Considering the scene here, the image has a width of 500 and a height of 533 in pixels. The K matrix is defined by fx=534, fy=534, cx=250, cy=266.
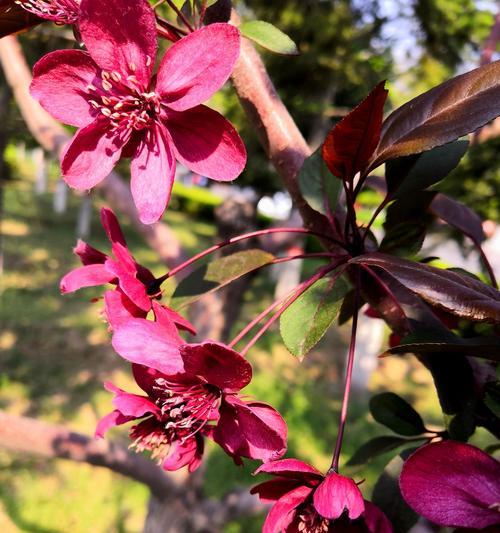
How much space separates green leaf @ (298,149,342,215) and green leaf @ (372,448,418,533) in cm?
34

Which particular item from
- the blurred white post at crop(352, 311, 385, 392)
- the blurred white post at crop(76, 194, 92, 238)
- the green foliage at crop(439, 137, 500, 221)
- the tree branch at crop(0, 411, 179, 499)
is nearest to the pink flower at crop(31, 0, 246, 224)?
the tree branch at crop(0, 411, 179, 499)

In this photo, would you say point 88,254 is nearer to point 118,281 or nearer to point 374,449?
point 118,281

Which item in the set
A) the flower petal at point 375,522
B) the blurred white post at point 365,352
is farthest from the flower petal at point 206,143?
the blurred white post at point 365,352

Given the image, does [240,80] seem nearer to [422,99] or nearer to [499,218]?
[422,99]

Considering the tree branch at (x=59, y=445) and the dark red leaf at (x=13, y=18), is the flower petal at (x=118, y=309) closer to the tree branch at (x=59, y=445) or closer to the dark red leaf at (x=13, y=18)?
the dark red leaf at (x=13, y=18)

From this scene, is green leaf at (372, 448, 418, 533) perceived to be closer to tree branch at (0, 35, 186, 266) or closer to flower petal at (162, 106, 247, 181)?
flower petal at (162, 106, 247, 181)

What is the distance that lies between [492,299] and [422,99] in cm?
21

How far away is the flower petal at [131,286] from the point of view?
0.55 metres

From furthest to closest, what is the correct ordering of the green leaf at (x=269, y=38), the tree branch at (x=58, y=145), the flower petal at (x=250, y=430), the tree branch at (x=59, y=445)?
the tree branch at (x=58, y=145) < the tree branch at (x=59, y=445) < the green leaf at (x=269, y=38) < the flower petal at (x=250, y=430)

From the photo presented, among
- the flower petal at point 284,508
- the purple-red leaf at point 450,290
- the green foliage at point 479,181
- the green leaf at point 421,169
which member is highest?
the purple-red leaf at point 450,290

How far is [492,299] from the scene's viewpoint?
0.43 m

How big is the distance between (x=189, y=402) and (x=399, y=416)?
1.15 feet

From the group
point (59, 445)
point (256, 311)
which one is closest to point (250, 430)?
point (59, 445)

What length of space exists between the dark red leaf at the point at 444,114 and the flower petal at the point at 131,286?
0.91 ft
